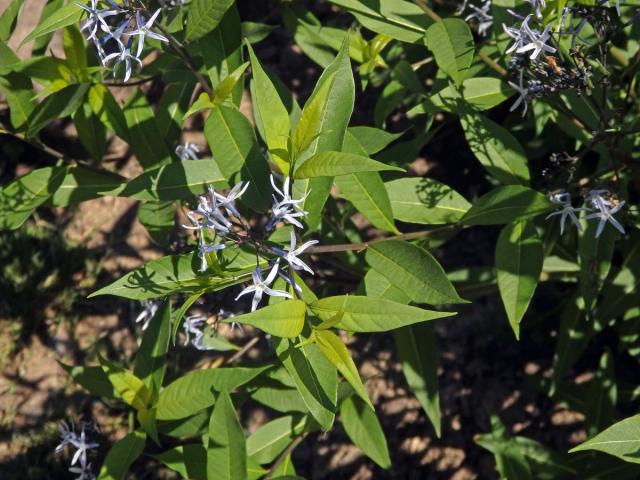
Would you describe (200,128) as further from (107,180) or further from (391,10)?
(391,10)

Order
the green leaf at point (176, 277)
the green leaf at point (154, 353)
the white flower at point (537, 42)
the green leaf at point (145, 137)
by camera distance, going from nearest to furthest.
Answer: the green leaf at point (176, 277) → the white flower at point (537, 42) → the green leaf at point (154, 353) → the green leaf at point (145, 137)

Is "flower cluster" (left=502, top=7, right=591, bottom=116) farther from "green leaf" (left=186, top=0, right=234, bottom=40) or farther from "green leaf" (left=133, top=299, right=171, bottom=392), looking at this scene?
"green leaf" (left=133, top=299, right=171, bottom=392)

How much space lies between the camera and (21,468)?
3.74m

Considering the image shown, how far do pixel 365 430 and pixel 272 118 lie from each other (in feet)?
4.44

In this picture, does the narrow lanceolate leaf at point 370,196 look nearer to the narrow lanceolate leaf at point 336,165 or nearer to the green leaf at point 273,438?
the narrow lanceolate leaf at point 336,165

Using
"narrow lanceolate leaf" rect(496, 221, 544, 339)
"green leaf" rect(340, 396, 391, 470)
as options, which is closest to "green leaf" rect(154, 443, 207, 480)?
"green leaf" rect(340, 396, 391, 470)

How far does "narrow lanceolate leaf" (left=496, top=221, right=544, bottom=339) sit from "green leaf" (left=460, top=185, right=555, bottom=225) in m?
0.16

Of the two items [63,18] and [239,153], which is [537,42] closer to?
[239,153]

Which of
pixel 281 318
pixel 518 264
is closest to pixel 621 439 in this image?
pixel 518 264

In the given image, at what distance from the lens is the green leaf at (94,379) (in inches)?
107

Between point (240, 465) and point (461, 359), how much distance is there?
1724 millimetres

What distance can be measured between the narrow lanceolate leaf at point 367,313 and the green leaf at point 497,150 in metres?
0.79

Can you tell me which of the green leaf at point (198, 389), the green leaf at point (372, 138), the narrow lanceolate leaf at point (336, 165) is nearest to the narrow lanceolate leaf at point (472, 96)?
the green leaf at point (372, 138)

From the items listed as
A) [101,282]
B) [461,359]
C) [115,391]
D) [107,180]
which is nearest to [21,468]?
[101,282]
